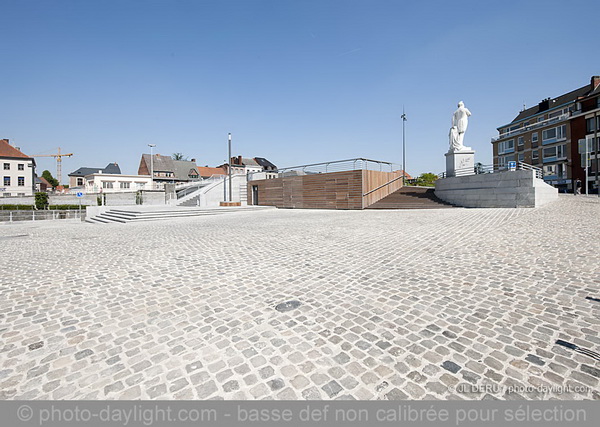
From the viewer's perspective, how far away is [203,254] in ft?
22.1

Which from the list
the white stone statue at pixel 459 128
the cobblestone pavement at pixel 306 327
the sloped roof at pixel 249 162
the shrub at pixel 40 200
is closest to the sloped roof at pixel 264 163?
the sloped roof at pixel 249 162

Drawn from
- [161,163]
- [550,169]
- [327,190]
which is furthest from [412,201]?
[161,163]

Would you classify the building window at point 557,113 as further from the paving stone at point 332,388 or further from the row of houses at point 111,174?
the paving stone at point 332,388

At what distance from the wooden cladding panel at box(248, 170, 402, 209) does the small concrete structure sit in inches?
224

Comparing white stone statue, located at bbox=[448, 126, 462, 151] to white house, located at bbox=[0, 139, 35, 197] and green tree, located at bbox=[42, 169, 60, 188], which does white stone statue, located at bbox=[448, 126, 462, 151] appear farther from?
green tree, located at bbox=[42, 169, 60, 188]

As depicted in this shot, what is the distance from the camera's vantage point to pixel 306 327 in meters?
3.03

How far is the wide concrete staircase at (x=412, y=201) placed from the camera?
19522 millimetres

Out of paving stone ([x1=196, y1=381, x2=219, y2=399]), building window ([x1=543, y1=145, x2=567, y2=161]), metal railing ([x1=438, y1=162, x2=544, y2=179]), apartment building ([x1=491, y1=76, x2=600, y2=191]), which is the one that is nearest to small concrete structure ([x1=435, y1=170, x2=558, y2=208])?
metal railing ([x1=438, y1=162, x2=544, y2=179])

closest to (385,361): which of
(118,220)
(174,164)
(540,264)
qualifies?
(540,264)

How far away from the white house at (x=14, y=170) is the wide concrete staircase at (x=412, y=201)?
58.7 meters

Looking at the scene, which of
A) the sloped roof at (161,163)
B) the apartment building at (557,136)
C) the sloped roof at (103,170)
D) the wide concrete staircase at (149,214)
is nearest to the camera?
the wide concrete staircase at (149,214)

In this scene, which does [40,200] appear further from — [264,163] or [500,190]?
[264,163]
